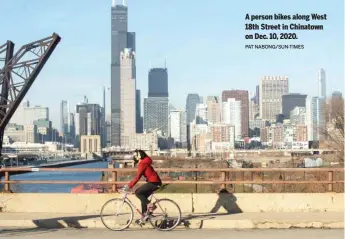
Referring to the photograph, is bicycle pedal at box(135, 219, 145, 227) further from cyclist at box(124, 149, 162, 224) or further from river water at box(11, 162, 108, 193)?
river water at box(11, 162, 108, 193)

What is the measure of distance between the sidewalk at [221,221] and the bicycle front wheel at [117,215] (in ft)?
1.02

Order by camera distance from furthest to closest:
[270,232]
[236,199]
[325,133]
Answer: [325,133] < [236,199] < [270,232]

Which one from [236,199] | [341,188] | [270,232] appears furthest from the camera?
[341,188]

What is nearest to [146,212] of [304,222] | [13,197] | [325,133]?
[304,222]

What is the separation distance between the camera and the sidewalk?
41.5ft

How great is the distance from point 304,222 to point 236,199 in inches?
89.9

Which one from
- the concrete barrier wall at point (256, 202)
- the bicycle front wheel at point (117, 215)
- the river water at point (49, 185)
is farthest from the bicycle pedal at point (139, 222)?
the river water at point (49, 185)

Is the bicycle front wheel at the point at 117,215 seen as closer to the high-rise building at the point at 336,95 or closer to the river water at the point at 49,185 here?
the river water at the point at 49,185

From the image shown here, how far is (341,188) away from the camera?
1800 cm

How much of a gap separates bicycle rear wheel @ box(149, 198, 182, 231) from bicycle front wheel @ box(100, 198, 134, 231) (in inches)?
20.4

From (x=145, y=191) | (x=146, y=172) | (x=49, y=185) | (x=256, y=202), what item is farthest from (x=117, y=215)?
(x=49, y=185)

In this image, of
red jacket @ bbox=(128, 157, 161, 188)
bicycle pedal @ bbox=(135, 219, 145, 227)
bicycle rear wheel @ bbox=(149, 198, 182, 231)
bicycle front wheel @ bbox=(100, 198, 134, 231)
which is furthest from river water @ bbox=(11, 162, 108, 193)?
red jacket @ bbox=(128, 157, 161, 188)

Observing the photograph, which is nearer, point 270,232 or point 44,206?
point 270,232

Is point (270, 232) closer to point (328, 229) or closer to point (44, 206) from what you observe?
point (328, 229)
